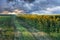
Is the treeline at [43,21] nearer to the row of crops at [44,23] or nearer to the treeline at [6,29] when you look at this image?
the row of crops at [44,23]

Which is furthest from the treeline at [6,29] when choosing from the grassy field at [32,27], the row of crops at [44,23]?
the row of crops at [44,23]

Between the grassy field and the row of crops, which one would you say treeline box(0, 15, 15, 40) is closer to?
the grassy field

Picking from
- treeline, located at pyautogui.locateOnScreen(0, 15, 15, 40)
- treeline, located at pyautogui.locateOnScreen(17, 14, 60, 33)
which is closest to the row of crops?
treeline, located at pyautogui.locateOnScreen(17, 14, 60, 33)

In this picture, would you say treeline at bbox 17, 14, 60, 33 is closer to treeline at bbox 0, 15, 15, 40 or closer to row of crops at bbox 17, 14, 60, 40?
row of crops at bbox 17, 14, 60, 40

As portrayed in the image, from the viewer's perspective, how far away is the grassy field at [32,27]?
7.86 feet

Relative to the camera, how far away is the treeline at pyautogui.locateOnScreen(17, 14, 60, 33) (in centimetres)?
240

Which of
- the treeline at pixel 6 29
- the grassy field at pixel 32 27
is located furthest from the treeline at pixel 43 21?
the treeline at pixel 6 29

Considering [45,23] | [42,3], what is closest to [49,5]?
[42,3]

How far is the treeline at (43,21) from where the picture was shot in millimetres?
2400

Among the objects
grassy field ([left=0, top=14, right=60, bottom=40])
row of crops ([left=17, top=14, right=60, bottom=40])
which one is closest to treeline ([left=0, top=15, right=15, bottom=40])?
grassy field ([left=0, top=14, right=60, bottom=40])

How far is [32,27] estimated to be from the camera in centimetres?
242

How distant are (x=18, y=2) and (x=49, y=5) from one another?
415 mm

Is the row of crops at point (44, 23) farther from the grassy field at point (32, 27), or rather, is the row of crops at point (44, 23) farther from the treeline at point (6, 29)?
the treeline at point (6, 29)

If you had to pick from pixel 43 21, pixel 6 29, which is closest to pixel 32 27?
pixel 43 21
